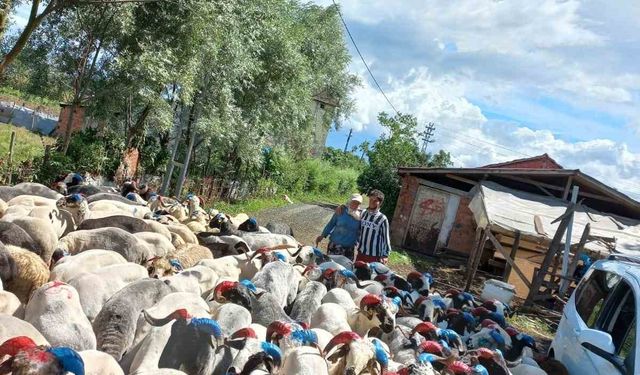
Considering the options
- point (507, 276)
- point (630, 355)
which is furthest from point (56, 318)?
point (507, 276)

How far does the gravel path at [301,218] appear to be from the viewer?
18.7 metres

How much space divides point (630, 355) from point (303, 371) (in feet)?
7.75

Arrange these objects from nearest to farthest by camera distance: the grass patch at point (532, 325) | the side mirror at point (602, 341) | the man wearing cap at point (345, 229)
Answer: the side mirror at point (602, 341) < the man wearing cap at point (345, 229) < the grass patch at point (532, 325)

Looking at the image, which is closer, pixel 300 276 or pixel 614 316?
pixel 614 316

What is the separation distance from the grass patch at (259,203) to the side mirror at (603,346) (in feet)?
50.4

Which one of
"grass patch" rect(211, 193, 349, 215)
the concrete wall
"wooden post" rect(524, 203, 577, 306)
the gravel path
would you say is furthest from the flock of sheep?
the concrete wall

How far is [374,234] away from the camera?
9.15 m

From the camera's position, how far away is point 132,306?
525 cm

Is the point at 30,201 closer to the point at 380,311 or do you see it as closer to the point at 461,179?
the point at 380,311

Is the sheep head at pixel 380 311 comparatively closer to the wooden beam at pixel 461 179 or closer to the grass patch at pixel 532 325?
the grass patch at pixel 532 325

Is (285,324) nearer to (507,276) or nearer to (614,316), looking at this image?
(614,316)

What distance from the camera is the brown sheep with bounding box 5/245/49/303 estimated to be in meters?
5.65

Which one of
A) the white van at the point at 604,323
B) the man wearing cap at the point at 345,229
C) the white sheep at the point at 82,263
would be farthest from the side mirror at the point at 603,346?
the man wearing cap at the point at 345,229

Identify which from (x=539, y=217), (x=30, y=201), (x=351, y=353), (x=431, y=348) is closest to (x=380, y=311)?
(x=431, y=348)
